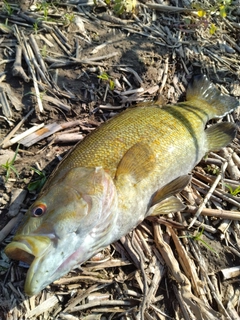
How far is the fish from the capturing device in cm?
279

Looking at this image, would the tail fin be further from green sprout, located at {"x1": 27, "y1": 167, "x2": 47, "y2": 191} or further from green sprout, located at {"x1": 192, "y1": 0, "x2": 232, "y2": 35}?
green sprout, located at {"x1": 27, "y1": 167, "x2": 47, "y2": 191}

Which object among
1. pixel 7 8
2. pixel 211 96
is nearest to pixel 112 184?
pixel 211 96

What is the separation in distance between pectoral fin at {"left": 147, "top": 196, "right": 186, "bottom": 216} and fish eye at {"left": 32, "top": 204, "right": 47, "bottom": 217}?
1113mm

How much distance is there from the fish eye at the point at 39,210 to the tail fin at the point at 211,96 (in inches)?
97.6

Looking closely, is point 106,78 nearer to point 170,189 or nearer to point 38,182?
point 38,182

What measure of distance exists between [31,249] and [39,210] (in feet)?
1.13

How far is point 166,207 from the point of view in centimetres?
370

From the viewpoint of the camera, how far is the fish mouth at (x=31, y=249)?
266 centimetres

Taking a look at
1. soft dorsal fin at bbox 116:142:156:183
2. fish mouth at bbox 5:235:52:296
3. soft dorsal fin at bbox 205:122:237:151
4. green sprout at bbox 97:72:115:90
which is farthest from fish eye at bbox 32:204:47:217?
soft dorsal fin at bbox 205:122:237:151

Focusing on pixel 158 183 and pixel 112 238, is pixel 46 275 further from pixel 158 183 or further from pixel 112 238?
pixel 158 183

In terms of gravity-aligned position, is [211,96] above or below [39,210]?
below

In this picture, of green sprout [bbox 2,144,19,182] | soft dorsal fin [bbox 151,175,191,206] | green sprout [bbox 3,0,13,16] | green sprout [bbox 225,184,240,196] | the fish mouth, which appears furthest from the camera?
green sprout [bbox 3,0,13,16]

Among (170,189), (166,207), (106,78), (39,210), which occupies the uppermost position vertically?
(106,78)

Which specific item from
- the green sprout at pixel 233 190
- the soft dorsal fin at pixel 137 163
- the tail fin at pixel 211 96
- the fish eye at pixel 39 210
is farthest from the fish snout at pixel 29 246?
the tail fin at pixel 211 96
